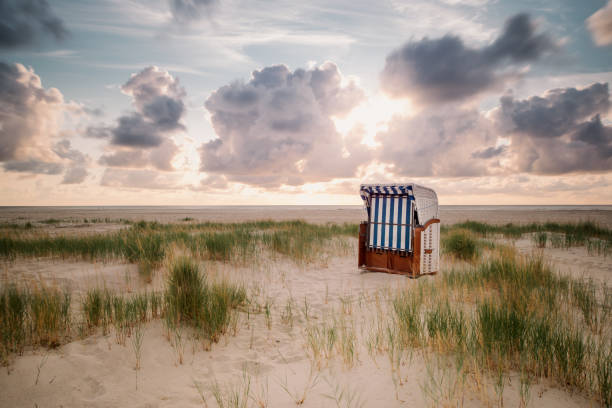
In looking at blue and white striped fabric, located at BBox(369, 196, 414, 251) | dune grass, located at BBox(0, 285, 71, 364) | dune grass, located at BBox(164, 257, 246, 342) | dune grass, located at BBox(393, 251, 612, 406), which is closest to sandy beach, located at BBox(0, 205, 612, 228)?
blue and white striped fabric, located at BBox(369, 196, 414, 251)

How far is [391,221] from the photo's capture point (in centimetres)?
693

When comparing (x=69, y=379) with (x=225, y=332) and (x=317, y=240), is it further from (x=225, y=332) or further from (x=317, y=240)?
(x=317, y=240)

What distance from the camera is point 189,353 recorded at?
3367 millimetres

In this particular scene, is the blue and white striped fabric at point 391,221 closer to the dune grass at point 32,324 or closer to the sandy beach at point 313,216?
the dune grass at point 32,324

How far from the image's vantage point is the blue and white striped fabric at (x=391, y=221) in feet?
22.0

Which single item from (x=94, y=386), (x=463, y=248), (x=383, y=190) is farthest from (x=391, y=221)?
(x=94, y=386)

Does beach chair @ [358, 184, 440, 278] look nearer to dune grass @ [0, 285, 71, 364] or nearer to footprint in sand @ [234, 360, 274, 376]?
footprint in sand @ [234, 360, 274, 376]

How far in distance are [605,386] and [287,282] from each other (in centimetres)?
516

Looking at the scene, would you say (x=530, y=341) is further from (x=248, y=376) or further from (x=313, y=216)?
(x=313, y=216)

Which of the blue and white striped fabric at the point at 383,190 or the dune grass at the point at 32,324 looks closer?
the dune grass at the point at 32,324

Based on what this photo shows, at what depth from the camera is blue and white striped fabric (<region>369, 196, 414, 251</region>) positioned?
6.69 meters

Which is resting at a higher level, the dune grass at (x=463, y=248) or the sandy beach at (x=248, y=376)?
the dune grass at (x=463, y=248)

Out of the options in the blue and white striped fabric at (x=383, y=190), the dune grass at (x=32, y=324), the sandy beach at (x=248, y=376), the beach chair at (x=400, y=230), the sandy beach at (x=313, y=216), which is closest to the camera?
the sandy beach at (x=248, y=376)

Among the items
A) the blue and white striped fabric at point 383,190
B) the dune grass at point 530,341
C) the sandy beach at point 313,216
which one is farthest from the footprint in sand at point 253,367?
the sandy beach at point 313,216
